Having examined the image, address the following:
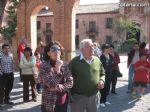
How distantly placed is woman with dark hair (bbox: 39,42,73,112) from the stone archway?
10.8m

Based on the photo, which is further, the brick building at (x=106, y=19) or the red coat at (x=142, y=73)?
the brick building at (x=106, y=19)

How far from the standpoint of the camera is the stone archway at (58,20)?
16422 millimetres

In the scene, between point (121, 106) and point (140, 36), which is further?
point (140, 36)

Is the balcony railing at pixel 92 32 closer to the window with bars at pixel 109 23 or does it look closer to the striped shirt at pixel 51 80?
the window with bars at pixel 109 23

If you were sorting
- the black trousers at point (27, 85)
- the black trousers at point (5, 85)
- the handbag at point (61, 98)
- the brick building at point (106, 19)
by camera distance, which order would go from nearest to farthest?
the handbag at point (61, 98) → the black trousers at point (5, 85) → the black trousers at point (27, 85) → the brick building at point (106, 19)

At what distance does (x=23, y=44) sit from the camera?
45.1ft

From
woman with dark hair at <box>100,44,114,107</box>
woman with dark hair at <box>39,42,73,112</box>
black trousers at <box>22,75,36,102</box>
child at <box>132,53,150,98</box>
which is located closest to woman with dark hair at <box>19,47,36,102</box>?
black trousers at <box>22,75,36,102</box>

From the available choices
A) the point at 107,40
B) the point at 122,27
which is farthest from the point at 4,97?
the point at 107,40

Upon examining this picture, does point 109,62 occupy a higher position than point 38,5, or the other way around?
point 38,5

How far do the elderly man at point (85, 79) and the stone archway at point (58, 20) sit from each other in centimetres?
1037

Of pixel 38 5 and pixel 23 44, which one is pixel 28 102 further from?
pixel 38 5

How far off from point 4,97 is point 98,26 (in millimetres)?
42728

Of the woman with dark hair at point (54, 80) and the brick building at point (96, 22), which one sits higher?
the brick building at point (96, 22)

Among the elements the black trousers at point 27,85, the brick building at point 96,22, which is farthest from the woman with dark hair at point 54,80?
the brick building at point 96,22
